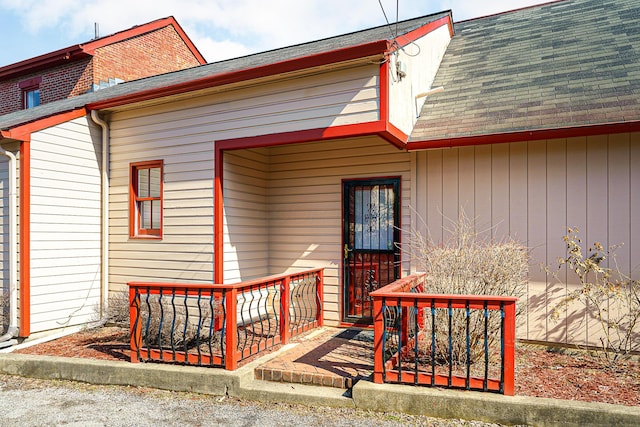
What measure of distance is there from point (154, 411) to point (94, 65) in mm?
10819

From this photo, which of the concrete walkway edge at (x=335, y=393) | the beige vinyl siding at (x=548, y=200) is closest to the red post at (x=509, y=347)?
the concrete walkway edge at (x=335, y=393)

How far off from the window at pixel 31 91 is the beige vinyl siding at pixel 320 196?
9.93 meters

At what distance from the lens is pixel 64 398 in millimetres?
4930

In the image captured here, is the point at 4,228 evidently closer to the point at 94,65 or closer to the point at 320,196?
the point at 320,196

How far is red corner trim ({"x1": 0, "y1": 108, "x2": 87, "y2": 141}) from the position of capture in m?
6.55

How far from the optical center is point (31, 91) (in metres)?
14.2

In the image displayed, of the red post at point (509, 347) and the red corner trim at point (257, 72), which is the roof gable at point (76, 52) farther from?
the red post at point (509, 347)

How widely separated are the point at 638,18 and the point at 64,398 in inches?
370

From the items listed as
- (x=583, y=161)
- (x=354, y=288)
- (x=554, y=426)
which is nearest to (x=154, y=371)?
(x=354, y=288)

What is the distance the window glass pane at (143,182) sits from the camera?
7919 mm

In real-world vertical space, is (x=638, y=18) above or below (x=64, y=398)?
above

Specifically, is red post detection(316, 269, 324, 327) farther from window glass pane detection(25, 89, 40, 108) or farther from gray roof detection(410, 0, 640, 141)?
window glass pane detection(25, 89, 40, 108)

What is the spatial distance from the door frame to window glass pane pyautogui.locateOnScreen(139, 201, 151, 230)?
128 inches

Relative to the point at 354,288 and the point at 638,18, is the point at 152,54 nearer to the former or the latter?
the point at 354,288
